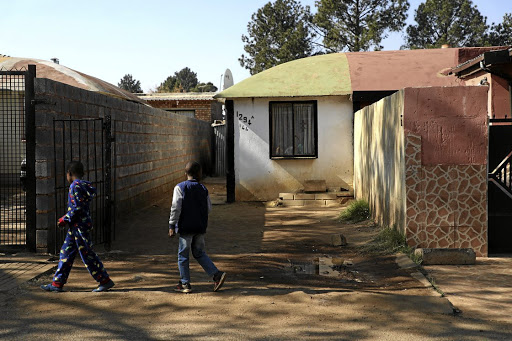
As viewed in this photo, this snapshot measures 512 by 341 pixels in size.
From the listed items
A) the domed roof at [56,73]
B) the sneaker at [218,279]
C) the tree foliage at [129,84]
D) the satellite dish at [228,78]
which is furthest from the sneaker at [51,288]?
the tree foliage at [129,84]

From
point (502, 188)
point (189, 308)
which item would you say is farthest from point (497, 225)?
point (189, 308)

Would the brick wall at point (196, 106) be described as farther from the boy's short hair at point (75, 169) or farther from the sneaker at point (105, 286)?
the sneaker at point (105, 286)

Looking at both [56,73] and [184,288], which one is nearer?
[184,288]

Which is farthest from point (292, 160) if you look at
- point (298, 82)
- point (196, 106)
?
point (196, 106)

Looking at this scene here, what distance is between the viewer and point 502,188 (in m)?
7.88

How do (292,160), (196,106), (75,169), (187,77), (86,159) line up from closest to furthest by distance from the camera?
(75,169), (86,159), (292,160), (196,106), (187,77)

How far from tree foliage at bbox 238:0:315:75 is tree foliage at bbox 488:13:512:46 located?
13.3 meters

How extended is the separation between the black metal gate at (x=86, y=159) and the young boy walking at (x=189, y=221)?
2.29 meters

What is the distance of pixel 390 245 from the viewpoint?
8.26 metres

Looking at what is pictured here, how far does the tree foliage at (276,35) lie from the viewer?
44.4 meters

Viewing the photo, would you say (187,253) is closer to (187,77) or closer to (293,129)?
(293,129)

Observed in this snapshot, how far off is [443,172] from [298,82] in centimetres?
763

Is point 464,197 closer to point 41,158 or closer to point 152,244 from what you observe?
point 152,244

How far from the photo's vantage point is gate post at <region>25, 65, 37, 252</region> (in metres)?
7.51
